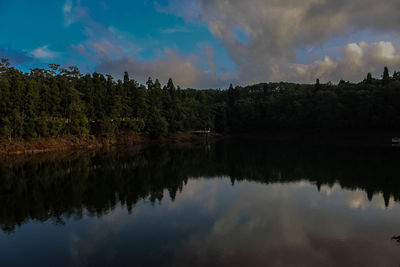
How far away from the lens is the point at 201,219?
494 inches

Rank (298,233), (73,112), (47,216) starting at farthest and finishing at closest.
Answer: (73,112) → (47,216) → (298,233)

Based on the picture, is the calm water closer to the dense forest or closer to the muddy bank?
the muddy bank

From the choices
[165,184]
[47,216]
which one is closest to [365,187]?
[165,184]

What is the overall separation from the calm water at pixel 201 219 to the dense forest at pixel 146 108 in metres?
21.3

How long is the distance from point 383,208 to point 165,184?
13.6m

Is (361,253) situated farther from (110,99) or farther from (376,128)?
(376,128)

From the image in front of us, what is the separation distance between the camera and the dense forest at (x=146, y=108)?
40188mm

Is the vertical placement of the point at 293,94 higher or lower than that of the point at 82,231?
higher

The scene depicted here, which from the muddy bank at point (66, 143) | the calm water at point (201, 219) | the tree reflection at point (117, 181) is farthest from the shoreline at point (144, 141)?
the calm water at point (201, 219)

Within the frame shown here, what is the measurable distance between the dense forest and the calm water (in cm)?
2128

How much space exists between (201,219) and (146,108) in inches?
2117

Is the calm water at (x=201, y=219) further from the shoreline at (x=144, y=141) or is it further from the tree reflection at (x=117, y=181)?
the shoreline at (x=144, y=141)

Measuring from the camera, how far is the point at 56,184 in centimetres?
2023

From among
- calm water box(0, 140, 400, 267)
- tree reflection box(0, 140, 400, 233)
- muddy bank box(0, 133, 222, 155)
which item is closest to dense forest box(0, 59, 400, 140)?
muddy bank box(0, 133, 222, 155)
